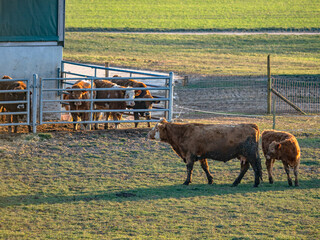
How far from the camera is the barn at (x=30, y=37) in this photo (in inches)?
608

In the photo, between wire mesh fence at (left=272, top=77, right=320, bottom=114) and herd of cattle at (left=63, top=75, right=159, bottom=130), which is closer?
herd of cattle at (left=63, top=75, right=159, bottom=130)

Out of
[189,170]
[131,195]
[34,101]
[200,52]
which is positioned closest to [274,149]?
[189,170]

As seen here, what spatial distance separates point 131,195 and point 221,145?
2014mm

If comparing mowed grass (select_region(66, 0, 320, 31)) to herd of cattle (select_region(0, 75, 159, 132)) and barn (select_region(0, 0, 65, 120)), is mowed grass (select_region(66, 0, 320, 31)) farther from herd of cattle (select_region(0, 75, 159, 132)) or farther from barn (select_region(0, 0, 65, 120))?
herd of cattle (select_region(0, 75, 159, 132))

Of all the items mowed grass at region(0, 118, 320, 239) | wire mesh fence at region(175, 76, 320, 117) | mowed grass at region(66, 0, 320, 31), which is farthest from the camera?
mowed grass at region(66, 0, 320, 31)

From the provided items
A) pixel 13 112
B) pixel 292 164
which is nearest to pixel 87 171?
pixel 13 112

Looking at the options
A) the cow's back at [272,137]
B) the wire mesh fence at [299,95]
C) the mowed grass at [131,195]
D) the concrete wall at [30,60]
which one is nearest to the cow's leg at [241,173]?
the mowed grass at [131,195]

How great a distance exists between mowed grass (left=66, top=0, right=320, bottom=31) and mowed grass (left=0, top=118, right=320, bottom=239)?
122 feet

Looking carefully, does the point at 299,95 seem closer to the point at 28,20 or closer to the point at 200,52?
the point at 28,20

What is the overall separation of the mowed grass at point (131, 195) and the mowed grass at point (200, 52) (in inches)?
667

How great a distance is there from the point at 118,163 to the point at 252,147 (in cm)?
293

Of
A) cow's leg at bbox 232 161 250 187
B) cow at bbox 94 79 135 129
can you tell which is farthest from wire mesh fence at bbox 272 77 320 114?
cow's leg at bbox 232 161 250 187

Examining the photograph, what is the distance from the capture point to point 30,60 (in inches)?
623

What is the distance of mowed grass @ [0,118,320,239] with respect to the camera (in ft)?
26.9
